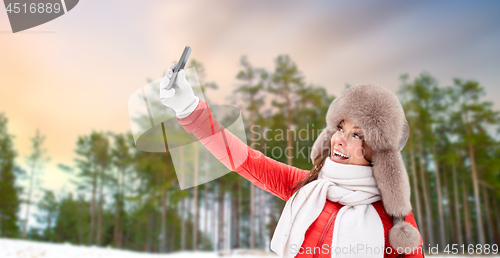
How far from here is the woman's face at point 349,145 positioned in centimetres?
124

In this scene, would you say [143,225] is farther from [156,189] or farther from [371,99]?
[371,99]

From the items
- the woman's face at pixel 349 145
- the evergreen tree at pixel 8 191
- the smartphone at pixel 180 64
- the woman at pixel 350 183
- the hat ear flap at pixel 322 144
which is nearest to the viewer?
the smartphone at pixel 180 64

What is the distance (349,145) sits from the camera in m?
1.25

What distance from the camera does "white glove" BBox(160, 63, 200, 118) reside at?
1037mm

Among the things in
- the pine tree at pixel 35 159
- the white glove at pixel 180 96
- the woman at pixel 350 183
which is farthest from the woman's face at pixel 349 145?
the pine tree at pixel 35 159

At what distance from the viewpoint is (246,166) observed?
1310mm

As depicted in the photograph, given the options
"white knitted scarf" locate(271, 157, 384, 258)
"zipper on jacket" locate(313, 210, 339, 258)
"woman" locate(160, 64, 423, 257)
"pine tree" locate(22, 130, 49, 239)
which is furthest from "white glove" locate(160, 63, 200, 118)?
"pine tree" locate(22, 130, 49, 239)

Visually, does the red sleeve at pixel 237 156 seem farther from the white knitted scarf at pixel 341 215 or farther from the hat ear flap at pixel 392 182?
the hat ear flap at pixel 392 182

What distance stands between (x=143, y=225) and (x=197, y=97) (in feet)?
62.1

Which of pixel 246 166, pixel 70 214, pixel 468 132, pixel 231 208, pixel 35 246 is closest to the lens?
pixel 246 166

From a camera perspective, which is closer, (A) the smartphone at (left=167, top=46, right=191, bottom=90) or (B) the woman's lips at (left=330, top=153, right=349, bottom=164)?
(A) the smartphone at (left=167, top=46, right=191, bottom=90)

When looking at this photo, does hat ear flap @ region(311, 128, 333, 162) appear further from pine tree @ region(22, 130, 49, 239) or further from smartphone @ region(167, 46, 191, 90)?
pine tree @ region(22, 130, 49, 239)

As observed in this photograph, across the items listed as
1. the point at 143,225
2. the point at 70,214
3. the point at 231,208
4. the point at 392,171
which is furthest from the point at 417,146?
the point at 70,214

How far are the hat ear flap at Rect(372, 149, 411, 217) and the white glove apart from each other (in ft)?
2.60
